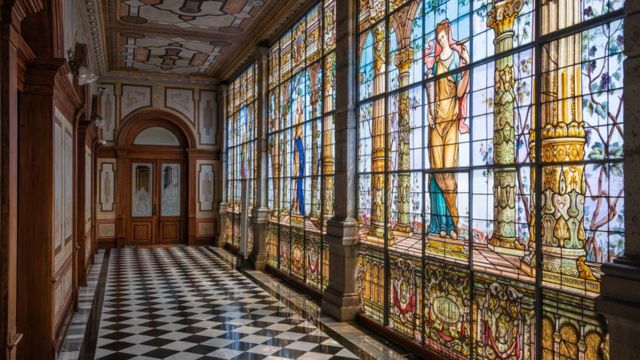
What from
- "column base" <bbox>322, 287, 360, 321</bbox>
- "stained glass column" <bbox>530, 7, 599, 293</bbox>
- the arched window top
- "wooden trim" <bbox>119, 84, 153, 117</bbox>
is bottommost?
"column base" <bbox>322, 287, 360, 321</bbox>

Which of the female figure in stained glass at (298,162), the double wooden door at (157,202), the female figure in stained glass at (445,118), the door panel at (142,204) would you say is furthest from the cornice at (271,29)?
the door panel at (142,204)

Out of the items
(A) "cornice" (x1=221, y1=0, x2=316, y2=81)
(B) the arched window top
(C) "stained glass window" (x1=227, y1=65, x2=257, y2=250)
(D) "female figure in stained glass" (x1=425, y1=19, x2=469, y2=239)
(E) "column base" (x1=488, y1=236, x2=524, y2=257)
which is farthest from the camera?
(B) the arched window top

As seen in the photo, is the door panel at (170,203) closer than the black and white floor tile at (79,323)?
No

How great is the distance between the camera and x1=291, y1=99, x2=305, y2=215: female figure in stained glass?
910cm

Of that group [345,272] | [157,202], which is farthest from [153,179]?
[345,272]

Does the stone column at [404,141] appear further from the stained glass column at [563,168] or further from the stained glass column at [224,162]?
the stained glass column at [224,162]

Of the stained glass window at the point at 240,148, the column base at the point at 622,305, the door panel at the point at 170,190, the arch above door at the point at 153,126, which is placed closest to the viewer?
the column base at the point at 622,305

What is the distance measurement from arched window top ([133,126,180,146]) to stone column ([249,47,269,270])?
5.88 metres

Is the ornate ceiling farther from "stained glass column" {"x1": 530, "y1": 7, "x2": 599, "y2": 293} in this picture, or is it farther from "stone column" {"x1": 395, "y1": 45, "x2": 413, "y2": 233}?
"stained glass column" {"x1": 530, "y1": 7, "x2": 599, "y2": 293}

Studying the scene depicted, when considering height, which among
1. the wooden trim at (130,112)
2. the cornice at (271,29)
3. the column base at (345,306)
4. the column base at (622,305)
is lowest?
the column base at (345,306)

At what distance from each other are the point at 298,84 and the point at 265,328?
4.54 metres

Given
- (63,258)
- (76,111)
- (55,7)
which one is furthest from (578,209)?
(76,111)

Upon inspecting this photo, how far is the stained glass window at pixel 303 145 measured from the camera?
26.5 ft

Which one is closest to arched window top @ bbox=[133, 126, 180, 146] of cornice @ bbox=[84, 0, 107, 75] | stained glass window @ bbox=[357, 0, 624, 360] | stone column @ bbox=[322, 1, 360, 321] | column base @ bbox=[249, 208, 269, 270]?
cornice @ bbox=[84, 0, 107, 75]
